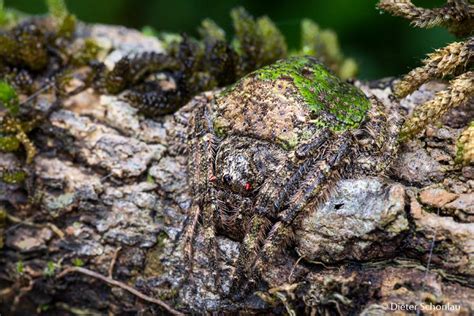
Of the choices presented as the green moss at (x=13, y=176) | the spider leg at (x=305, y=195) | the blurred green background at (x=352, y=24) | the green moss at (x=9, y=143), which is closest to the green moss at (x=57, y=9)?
the green moss at (x=9, y=143)

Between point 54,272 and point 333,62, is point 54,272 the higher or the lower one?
the lower one

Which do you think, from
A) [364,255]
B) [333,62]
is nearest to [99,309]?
[364,255]

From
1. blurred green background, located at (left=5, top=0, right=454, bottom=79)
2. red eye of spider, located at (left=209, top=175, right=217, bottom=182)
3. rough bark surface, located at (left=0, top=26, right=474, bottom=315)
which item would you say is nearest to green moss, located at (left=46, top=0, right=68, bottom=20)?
rough bark surface, located at (left=0, top=26, right=474, bottom=315)

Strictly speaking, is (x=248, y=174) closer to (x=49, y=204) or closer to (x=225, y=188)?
(x=225, y=188)

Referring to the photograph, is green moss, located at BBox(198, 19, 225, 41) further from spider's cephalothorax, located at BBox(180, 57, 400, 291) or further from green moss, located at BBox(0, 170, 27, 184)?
green moss, located at BBox(0, 170, 27, 184)

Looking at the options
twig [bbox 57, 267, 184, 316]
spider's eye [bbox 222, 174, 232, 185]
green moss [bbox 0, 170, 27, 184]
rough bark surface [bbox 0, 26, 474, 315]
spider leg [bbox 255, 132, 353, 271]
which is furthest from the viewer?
green moss [bbox 0, 170, 27, 184]

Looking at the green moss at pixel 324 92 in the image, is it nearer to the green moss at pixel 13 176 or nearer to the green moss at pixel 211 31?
the green moss at pixel 211 31

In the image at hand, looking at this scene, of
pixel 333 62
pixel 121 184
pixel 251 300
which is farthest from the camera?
pixel 333 62
